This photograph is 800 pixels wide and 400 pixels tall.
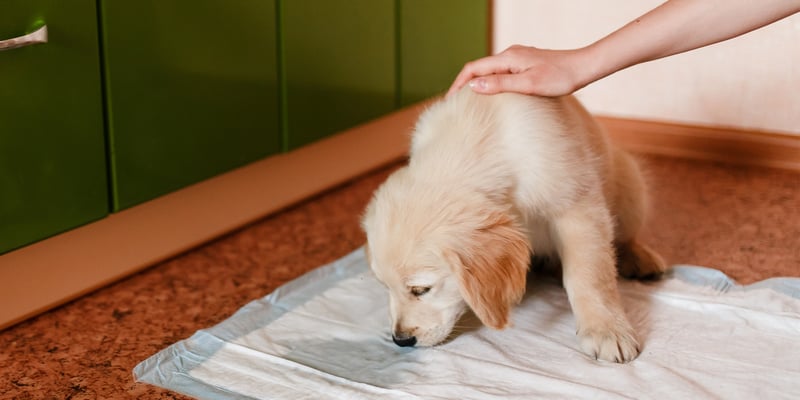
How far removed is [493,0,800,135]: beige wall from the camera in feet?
10.6

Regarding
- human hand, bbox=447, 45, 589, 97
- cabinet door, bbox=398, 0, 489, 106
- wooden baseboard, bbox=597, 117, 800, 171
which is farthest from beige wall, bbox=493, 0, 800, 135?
human hand, bbox=447, 45, 589, 97

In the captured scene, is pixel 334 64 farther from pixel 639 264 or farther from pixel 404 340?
pixel 404 340

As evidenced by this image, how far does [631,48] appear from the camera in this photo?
6.48 feet

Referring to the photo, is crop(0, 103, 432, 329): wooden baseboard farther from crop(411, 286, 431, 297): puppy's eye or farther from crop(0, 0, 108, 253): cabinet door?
crop(411, 286, 431, 297): puppy's eye

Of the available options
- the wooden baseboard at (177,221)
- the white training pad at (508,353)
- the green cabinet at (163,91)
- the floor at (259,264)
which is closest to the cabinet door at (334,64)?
the green cabinet at (163,91)

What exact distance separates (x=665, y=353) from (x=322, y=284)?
2.82 ft

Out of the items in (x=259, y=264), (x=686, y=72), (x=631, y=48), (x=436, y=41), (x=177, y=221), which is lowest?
(x=259, y=264)

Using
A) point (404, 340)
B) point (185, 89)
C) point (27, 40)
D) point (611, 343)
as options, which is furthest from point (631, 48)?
point (27, 40)

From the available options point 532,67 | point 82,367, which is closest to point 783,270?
point 532,67

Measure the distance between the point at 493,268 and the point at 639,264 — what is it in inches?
27.2

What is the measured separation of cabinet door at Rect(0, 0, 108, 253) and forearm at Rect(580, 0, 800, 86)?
1.11 m

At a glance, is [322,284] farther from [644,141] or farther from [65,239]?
[644,141]

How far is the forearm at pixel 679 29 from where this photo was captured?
188cm

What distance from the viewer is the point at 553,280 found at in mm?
2357
